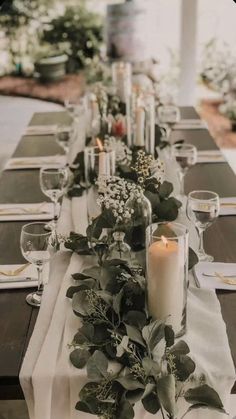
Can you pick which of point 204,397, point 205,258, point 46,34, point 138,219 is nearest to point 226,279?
point 205,258

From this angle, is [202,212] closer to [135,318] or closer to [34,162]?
[135,318]

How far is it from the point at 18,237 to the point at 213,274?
0.60 meters

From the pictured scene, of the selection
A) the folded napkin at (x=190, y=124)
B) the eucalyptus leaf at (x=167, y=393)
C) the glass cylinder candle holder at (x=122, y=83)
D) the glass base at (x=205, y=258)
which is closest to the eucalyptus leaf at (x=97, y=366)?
the eucalyptus leaf at (x=167, y=393)

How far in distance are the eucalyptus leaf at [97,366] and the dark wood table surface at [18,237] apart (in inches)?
6.2

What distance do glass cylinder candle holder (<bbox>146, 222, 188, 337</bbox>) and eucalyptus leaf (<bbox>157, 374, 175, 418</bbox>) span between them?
18 cm

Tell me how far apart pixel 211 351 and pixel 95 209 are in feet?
2.33

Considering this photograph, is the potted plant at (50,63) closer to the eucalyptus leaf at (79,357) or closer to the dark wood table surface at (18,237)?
the dark wood table surface at (18,237)

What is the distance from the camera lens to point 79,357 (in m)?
1.17

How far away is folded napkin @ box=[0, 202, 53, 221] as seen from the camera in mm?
2027

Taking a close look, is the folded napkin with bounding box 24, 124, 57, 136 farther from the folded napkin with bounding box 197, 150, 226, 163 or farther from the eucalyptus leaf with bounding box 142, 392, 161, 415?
the eucalyptus leaf with bounding box 142, 392, 161, 415

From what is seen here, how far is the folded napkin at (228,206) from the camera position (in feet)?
6.69

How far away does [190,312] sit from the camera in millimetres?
1372

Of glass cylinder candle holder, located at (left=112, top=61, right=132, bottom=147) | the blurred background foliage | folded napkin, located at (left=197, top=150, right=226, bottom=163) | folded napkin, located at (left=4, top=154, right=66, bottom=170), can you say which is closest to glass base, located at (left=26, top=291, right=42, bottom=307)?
folded napkin, located at (left=4, top=154, right=66, bottom=170)

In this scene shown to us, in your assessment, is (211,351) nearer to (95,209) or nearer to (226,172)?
(95,209)
